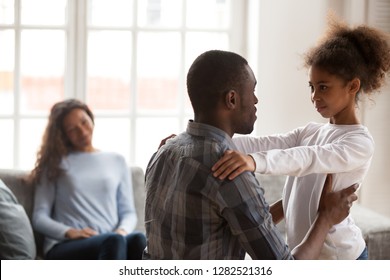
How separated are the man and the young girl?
0.23m

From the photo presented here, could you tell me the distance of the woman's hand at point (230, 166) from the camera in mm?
1291

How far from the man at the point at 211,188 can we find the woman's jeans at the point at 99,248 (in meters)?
1.45

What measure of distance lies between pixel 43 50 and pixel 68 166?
27.3 inches

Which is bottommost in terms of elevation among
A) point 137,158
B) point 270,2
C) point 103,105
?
point 137,158

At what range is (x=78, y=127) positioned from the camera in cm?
305

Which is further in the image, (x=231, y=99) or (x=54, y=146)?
(x=54, y=146)

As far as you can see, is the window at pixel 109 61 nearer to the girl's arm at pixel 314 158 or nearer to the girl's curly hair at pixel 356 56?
the girl's curly hair at pixel 356 56

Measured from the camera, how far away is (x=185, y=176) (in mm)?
1321

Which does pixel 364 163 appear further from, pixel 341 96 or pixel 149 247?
pixel 149 247

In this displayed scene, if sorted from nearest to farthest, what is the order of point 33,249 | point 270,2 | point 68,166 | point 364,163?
point 364,163 < point 33,249 < point 68,166 < point 270,2

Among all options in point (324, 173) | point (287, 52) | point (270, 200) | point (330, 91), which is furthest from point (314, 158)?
point (287, 52)

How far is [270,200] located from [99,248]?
85 centimetres

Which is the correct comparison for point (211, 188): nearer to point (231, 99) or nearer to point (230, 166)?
point (230, 166)

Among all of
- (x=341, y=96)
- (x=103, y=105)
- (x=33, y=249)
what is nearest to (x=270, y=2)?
(x=103, y=105)
